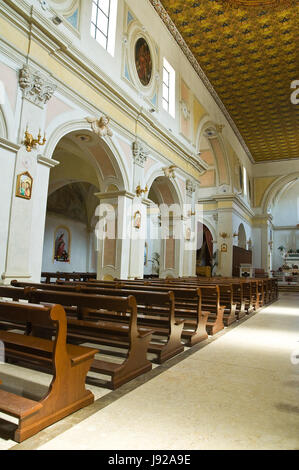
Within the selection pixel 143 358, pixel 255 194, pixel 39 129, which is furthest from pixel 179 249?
pixel 255 194

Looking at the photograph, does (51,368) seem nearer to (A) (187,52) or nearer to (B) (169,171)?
(B) (169,171)

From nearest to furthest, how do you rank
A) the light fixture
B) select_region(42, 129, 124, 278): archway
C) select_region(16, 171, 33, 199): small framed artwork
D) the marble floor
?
the marble floor → select_region(16, 171, 33, 199): small framed artwork → the light fixture → select_region(42, 129, 124, 278): archway

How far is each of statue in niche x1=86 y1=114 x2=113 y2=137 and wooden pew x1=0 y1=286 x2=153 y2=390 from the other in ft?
17.2

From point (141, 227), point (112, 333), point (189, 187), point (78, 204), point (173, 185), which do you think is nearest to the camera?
point (112, 333)

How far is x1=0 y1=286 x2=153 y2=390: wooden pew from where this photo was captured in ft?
9.68

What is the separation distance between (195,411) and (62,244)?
14.5 meters

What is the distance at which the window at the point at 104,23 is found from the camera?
809cm

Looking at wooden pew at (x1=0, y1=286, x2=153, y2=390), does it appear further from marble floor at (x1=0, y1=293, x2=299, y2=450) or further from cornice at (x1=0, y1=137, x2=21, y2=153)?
cornice at (x1=0, y1=137, x2=21, y2=153)

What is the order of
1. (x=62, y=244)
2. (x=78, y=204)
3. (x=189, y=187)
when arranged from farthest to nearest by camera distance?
1. (x=78, y=204)
2. (x=62, y=244)
3. (x=189, y=187)

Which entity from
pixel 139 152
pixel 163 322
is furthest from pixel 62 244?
pixel 163 322

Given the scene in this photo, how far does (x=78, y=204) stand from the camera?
17250mm

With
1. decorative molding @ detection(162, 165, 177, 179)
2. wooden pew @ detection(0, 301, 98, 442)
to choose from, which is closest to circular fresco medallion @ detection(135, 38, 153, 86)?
decorative molding @ detection(162, 165, 177, 179)

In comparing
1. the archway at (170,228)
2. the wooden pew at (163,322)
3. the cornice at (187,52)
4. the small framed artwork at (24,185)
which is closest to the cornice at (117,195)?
the archway at (170,228)

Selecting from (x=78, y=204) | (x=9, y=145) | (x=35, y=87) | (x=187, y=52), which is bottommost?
(x=9, y=145)
